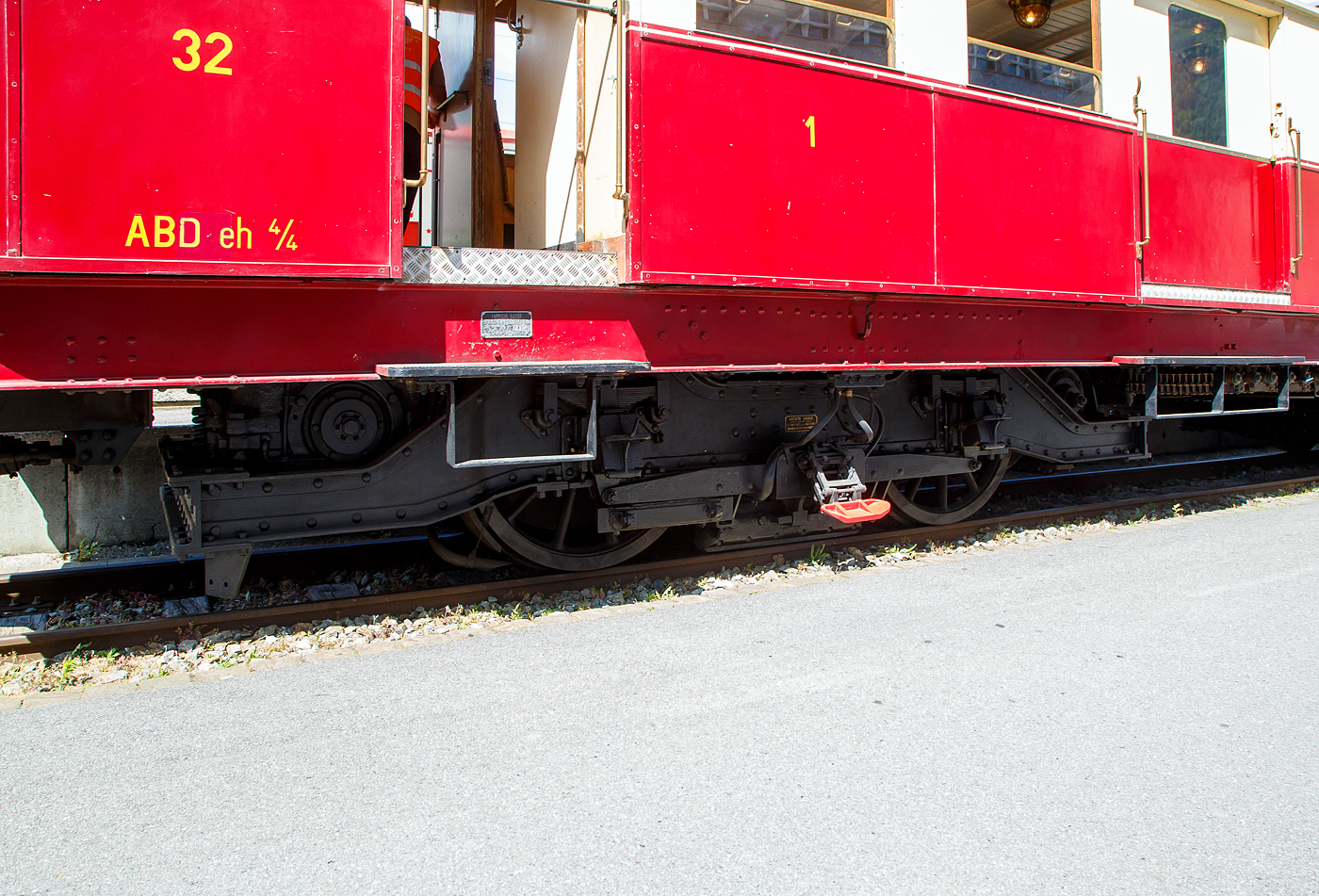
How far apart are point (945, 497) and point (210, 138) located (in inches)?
197

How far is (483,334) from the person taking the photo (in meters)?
3.85

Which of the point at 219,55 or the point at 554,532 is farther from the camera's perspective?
the point at 554,532

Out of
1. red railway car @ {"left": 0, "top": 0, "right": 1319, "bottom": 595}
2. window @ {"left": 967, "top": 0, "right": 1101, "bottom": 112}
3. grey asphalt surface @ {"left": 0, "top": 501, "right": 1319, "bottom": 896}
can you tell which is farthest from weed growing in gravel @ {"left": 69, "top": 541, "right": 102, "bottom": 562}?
window @ {"left": 967, "top": 0, "right": 1101, "bottom": 112}

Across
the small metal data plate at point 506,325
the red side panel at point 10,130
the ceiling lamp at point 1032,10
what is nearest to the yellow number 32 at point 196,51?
the red side panel at point 10,130

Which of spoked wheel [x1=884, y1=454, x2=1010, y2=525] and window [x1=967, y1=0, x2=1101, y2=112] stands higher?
window [x1=967, y1=0, x2=1101, y2=112]

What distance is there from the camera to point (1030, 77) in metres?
5.16

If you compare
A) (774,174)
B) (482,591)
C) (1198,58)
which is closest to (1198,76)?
(1198,58)

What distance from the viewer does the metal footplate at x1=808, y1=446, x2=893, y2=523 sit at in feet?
15.6

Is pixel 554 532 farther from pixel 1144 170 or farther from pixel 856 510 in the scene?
pixel 1144 170

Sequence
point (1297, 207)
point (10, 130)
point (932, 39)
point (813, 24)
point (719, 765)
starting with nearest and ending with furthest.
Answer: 1. point (719, 765)
2. point (10, 130)
3. point (813, 24)
4. point (932, 39)
5. point (1297, 207)

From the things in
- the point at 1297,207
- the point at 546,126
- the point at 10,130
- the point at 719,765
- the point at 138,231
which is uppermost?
the point at 546,126

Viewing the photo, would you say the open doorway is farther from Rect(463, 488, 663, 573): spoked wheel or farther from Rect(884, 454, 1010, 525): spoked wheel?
Rect(884, 454, 1010, 525): spoked wheel

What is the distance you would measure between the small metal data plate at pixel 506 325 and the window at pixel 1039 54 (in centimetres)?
303

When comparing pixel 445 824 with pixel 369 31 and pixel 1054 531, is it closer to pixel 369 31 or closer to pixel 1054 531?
pixel 369 31
